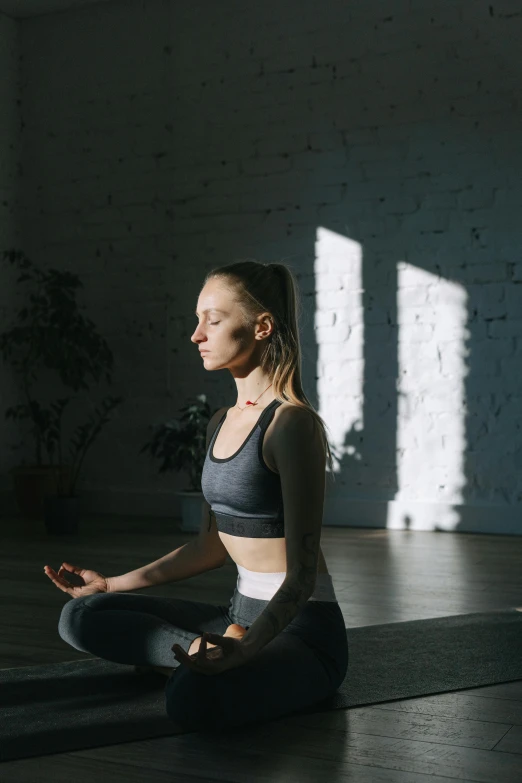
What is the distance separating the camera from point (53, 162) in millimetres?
6762

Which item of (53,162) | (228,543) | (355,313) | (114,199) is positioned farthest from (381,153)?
(228,543)

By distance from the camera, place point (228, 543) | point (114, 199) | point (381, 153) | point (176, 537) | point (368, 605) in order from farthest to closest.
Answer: point (114, 199)
point (381, 153)
point (176, 537)
point (368, 605)
point (228, 543)

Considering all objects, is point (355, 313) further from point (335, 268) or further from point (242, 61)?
point (242, 61)

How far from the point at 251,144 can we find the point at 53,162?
148 centimetres

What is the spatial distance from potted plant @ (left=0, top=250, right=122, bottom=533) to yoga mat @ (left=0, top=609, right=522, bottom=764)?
327 cm

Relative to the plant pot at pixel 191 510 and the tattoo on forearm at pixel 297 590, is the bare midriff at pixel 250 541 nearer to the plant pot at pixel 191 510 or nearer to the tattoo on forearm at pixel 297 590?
the tattoo on forearm at pixel 297 590

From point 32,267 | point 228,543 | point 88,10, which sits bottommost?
point 228,543

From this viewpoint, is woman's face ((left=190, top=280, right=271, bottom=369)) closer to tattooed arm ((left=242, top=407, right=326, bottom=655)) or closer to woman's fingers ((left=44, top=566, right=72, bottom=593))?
tattooed arm ((left=242, top=407, right=326, bottom=655))

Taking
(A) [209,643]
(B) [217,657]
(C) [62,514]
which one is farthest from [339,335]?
(B) [217,657]

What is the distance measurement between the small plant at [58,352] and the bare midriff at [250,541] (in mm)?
3790

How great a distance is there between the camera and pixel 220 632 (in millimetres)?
2363

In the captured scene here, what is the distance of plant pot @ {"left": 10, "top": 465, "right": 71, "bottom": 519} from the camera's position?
6316 mm

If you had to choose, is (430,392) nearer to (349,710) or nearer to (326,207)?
(326,207)

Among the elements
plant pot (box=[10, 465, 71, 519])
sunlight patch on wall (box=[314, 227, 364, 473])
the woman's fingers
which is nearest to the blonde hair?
the woman's fingers
